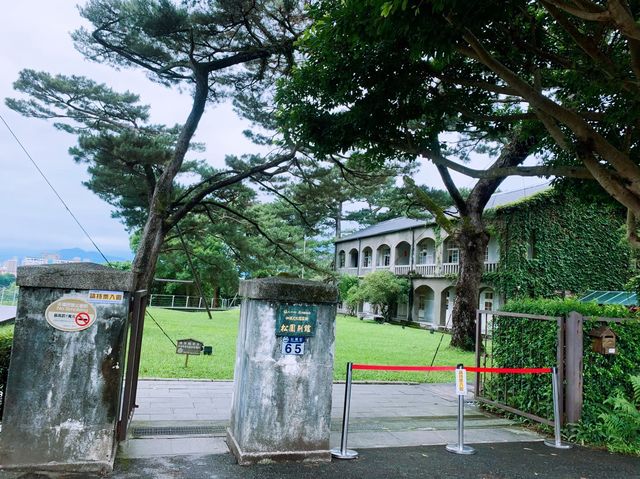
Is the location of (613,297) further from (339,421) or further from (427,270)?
(339,421)

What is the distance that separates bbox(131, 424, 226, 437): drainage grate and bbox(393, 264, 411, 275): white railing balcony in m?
29.7

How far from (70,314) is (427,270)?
29.7 metres

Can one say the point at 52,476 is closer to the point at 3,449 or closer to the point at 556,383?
the point at 3,449

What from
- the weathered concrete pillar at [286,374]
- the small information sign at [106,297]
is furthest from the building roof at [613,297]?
the small information sign at [106,297]

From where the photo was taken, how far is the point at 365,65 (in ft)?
23.4

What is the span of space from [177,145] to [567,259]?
2112 centimetres

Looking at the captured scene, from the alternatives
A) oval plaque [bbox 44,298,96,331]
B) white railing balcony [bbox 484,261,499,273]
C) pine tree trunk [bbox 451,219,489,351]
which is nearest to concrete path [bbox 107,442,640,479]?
oval plaque [bbox 44,298,96,331]

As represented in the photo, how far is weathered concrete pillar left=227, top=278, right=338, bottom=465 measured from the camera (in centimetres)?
466

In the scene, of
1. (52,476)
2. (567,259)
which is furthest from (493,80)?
(567,259)

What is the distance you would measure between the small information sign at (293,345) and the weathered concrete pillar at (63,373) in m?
1.52

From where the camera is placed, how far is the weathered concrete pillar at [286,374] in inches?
183

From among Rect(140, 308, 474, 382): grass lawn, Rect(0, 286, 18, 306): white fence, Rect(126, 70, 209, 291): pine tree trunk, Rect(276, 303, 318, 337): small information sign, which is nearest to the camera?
Rect(276, 303, 318, 337): small information sign

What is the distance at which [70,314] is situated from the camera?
4.30 metres

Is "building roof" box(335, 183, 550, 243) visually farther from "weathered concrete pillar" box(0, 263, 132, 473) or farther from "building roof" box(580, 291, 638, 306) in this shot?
"weathered concrete pillar" box(0, 263, 132, 473)
